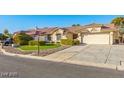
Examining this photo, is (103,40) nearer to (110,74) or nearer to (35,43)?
(35,43)

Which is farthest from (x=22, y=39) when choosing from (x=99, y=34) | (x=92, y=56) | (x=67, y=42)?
(x=99, y=34)

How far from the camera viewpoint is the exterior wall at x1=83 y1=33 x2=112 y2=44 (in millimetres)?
30091

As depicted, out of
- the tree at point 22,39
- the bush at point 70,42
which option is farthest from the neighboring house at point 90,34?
the tree at point 22,39

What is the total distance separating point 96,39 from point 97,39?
0.46ft

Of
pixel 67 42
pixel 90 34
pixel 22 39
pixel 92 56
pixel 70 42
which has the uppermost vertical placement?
pixel 90 34

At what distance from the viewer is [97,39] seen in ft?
102

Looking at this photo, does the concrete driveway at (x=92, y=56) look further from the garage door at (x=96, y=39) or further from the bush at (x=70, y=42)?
the garage door at (x=96, y=39)

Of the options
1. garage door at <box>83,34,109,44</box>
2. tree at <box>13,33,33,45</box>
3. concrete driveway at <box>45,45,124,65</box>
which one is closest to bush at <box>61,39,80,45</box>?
garage door at <box>83,34,109,44</box>

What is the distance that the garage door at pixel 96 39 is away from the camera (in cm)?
3024

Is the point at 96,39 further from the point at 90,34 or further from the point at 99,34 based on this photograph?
the point at 90,34

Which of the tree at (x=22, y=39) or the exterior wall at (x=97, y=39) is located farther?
the exterior wall at (x=97, y=39)

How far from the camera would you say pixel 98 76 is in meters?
11.3
